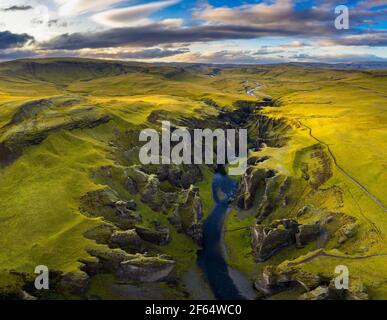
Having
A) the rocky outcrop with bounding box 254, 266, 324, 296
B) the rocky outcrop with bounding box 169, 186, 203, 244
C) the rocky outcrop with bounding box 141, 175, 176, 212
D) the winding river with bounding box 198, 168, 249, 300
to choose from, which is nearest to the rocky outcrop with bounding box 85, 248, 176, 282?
the winding river with bounding box 198, 168, 249, 300

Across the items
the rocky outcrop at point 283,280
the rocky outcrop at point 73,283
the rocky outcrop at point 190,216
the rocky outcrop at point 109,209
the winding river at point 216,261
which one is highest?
the rocky outcrop at point 109,209

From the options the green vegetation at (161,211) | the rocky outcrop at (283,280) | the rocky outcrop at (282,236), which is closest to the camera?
the rocky outcrop at (283,280)

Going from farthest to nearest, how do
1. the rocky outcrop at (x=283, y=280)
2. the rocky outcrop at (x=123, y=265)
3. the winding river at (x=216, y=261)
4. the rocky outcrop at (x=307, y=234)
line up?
the rocky outcrop at (x=307, y=234)
the winding river at (x=216, y=261)
the rocky outcrop at (x=123, y=265)
the rocky outcrop at (x=283, y=280)

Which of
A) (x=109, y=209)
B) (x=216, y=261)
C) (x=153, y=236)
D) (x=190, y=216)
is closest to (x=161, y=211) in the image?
(x=190, y=216)

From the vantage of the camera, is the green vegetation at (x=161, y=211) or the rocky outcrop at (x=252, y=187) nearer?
the green vegetation at (x=161, y=211)

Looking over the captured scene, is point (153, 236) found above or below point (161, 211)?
below

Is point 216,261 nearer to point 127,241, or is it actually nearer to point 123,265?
point 127,241

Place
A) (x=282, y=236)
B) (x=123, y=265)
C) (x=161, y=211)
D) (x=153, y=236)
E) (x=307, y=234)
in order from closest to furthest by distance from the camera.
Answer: (x=123, y=265), (x=307, y=234), (x=282, y=236), (x=153, y=236), (x=161, y=211)

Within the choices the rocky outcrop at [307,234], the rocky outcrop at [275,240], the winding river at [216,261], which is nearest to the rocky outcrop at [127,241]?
the winding river at [216,261]

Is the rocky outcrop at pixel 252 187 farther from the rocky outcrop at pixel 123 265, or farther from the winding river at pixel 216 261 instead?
the rocky outcrop at pixel 123 265
